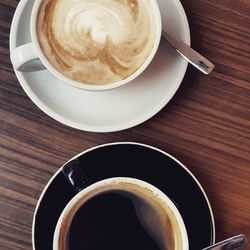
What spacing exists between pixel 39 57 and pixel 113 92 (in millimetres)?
167

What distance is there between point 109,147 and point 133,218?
150 mm

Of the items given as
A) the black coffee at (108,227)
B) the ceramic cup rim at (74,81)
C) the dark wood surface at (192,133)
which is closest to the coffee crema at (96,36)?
the ceramic cup rim at (74,81)

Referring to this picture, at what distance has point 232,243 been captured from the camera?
3.67 feet

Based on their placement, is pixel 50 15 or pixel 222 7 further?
pixel 222 7

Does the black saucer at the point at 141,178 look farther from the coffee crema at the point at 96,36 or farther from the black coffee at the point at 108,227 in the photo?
the coffee crema at the point at 96,36

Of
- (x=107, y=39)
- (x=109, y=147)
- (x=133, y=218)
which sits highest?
(x=107, y=39)

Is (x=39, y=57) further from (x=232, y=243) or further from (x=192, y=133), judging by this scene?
(x=232, y=243)

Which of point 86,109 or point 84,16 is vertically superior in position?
point 84,16

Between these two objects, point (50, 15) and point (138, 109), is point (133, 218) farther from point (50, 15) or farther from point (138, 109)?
point (50, 15)

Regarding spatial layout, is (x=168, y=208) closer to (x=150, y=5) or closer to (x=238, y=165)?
(x=238, y=165)

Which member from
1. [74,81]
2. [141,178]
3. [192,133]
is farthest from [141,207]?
[74,81]

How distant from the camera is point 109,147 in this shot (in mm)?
1127

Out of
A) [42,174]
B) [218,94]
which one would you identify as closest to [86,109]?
[42,174]

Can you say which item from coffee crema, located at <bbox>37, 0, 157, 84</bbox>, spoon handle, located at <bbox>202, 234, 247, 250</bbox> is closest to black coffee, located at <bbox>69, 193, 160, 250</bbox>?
spoon handle, located at <bbox>202, 234, 247, 250</bbox>
